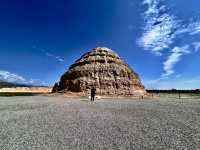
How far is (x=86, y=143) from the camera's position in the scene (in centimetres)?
975

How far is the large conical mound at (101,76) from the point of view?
72062 millimetres

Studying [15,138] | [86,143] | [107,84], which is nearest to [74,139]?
[86,143]

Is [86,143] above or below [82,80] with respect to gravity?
below

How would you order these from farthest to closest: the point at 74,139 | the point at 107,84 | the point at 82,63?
the point at 82,63
the point at 107,84
the point at 74,139

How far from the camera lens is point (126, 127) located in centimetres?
1336

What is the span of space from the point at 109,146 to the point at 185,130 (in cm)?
572

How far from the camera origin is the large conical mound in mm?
72062

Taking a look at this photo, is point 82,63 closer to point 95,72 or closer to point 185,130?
point 95,72

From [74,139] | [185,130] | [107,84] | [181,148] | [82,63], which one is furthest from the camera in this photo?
[82,63]

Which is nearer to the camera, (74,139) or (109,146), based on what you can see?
(109,146)

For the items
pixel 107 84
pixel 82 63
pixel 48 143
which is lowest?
pixel 48 143

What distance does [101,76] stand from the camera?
247 ft

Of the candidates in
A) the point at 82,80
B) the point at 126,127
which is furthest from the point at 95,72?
the point at 126,127

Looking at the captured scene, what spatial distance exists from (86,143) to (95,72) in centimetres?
6675
